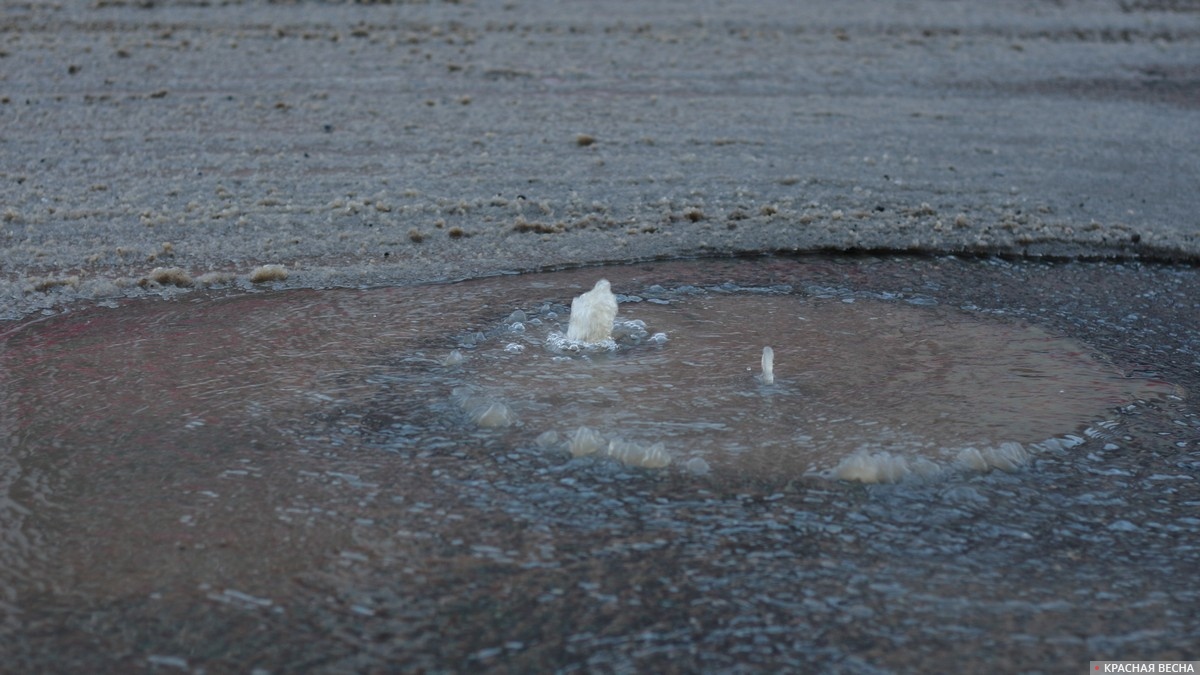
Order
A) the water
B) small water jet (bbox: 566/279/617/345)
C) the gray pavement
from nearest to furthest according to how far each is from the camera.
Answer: the water, small water jet (bbox: 566/279/617/345), the gray pavement

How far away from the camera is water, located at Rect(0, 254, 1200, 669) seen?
8.61ft

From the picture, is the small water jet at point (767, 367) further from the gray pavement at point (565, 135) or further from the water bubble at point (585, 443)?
the gray pavement at point (565, 135)

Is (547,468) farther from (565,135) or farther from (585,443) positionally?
(565,135)

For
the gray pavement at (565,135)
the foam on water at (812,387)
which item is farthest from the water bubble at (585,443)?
the gray pavement at (565,135)

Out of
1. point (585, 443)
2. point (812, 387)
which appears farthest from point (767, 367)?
point (585, 443)

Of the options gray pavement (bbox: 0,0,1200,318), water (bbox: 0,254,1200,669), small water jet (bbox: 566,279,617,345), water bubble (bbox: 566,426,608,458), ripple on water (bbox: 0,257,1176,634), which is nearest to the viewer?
water (bbox: 0,254,1200,669)

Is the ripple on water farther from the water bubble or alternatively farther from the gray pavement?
the gray pavement

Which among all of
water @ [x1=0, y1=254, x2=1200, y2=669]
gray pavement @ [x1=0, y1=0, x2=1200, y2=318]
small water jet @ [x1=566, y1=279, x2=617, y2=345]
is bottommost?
water @ [x1=0, y1=254, x2=1200, y2=669]

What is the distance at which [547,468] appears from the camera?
3270 millimetres

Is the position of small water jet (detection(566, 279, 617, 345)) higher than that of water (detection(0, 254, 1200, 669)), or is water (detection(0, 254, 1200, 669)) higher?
small water jet (detection(566, 279, 617, 345))

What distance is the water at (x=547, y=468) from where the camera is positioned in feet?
8.61

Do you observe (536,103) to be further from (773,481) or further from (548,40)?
(773,481)

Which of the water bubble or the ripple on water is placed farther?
the water bubble

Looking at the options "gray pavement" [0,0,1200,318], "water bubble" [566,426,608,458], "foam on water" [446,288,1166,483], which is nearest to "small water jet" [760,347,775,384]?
"foam on water" [446,288,1166,483]
